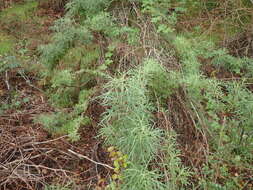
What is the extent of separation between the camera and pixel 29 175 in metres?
2.87

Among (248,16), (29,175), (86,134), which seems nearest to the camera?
(29,175)

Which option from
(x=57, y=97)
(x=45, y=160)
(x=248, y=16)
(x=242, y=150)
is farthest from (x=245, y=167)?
(x=248, y=16)

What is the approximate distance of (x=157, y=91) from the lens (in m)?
3.20

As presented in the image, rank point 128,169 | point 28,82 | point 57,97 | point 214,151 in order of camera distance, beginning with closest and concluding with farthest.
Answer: point 128,169
point 214,151
point 57,97
point 28,82

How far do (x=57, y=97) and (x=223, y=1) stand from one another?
3213 millimetres

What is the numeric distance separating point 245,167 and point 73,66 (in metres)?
2.56

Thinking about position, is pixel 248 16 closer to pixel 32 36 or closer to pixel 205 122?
pixel 205 122

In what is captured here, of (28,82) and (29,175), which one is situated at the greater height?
(28,82)

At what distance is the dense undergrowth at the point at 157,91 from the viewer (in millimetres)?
2525

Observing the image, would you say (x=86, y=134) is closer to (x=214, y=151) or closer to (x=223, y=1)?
(x=214, y=151)

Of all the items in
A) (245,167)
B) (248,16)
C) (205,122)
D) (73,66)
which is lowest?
(245,167)

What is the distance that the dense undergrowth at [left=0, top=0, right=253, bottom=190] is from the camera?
2525mm

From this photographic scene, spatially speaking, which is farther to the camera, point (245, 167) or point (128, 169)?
point (245, 167)

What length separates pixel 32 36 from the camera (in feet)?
17.8
